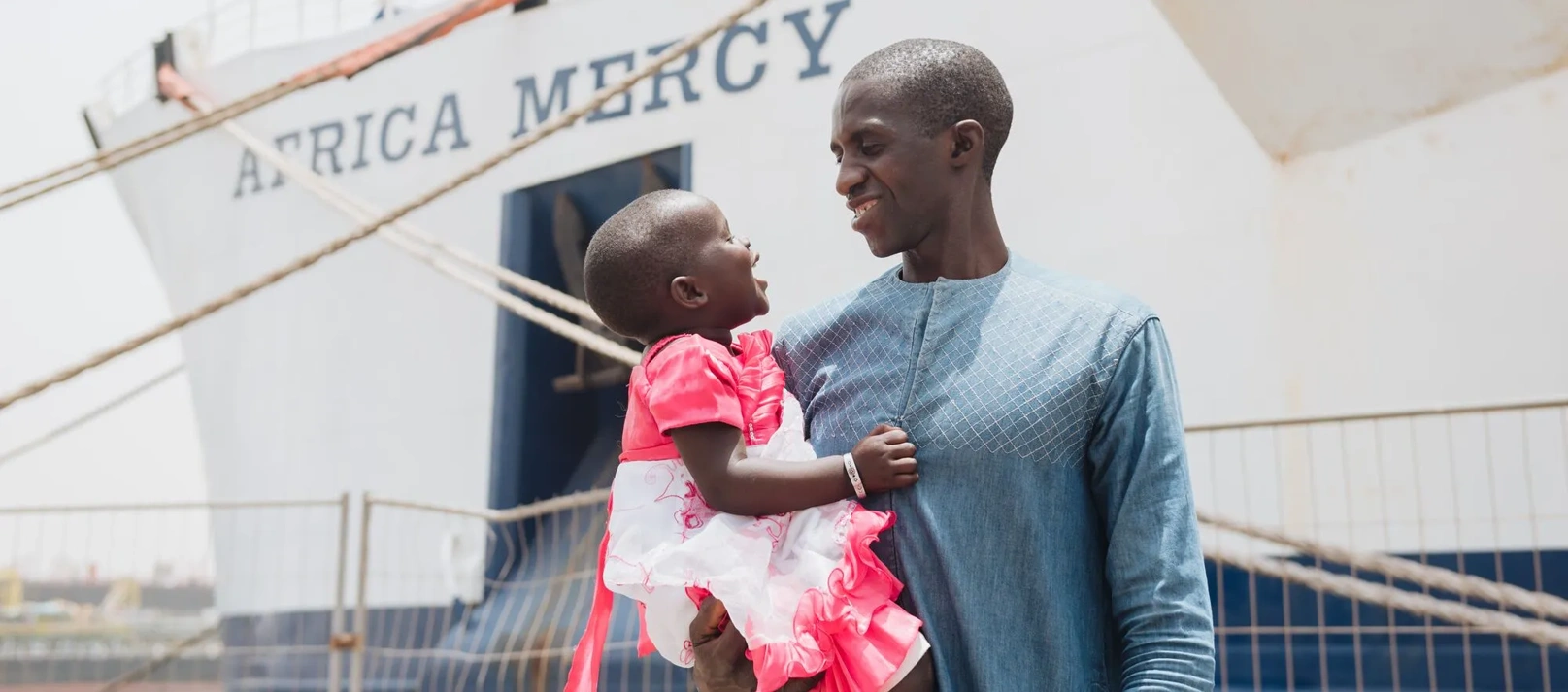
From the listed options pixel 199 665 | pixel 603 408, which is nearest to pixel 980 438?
pixel 603 408

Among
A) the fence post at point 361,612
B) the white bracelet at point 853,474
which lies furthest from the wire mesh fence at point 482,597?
the white bracelet at point 853,474

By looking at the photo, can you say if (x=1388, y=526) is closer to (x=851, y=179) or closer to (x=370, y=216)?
(x=851, y=179)

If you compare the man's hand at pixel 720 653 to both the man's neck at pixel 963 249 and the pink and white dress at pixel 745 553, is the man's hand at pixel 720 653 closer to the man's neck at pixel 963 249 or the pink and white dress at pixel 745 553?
the pink and white dress at pixel 745 553

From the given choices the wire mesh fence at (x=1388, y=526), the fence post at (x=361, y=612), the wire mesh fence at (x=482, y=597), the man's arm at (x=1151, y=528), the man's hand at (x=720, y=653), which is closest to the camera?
the man's arm at (x=1151, y=528)

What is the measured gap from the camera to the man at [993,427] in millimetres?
1410

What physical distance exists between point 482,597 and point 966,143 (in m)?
5.27

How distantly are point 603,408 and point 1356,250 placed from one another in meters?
3.83

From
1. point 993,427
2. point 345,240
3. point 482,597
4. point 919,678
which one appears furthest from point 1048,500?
point 482,597

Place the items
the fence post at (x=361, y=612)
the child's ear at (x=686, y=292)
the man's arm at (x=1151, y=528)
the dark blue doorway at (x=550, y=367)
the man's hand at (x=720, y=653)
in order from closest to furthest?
the man's arm at (x=1151, y=528)
the man's hand at (x=720, y=653)
the child's ear at (x=686, y=292)
the fence post at (x=361, y=612)
the dark blue doorway at (x=550, y=367)

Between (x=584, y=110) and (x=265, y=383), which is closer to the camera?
(x=584, y=110)

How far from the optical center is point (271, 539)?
7.55 m

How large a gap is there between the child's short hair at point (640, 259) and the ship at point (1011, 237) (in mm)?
2502

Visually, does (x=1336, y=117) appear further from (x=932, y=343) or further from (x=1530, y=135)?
(x=932, y=343)

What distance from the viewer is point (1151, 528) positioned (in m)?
1.41
